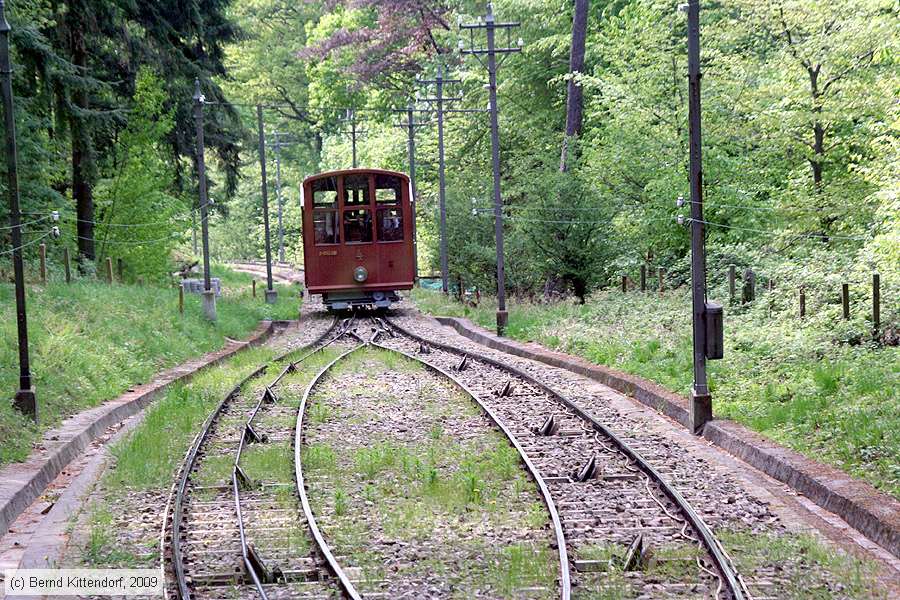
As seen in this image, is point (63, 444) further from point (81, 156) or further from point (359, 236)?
point (359, 236)

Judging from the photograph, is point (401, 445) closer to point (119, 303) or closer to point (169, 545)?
point (169, 545)

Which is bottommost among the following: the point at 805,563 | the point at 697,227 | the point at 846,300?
the point at 805,563

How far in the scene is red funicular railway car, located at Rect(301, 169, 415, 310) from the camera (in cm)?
3011

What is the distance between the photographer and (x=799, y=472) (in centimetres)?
958

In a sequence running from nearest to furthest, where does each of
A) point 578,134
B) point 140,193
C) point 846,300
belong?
1. point 846,300
2. point 140,193
3. point 578,134

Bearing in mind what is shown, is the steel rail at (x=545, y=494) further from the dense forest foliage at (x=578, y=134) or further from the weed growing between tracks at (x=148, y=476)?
the dense forest foliage at (x=578, y=134)

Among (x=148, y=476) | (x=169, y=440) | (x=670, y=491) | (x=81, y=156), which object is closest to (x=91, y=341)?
(x=169, y=440)

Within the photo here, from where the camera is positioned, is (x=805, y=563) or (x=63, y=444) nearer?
(x=805, y=563)

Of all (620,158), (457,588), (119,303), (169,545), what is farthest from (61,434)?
(620,158)

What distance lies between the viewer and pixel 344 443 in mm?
12094

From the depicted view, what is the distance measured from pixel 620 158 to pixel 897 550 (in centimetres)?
2110

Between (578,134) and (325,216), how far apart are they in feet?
25.4

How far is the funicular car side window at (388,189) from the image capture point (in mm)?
29875

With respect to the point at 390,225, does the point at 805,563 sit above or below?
below
